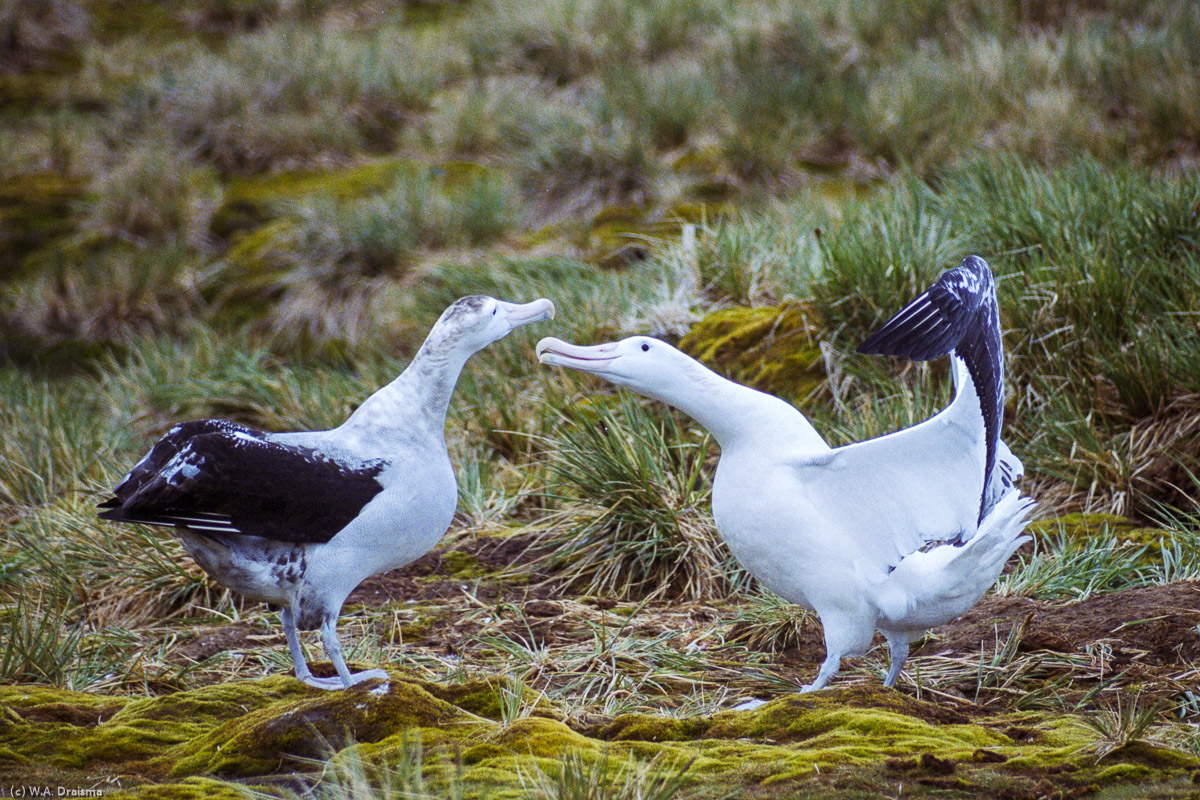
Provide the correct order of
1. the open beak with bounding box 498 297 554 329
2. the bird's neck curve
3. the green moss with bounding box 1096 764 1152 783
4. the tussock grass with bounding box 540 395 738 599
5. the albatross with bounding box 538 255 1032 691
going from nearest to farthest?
the green moss with bounding box 1096 764 1152 783, the albatross with bounding box 538 255 1032 691, the bird's neck curve, the open beak with bounding box 498 297 554 329, the tussock grass with bounding box 540 395 738 599

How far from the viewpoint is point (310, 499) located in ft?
9.42

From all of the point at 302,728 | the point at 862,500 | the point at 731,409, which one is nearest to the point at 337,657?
the point at 302,728

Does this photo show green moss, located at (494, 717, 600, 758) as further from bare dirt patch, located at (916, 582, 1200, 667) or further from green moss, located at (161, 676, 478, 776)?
bare dirt patch, located at (916, 582, 1200, 667)

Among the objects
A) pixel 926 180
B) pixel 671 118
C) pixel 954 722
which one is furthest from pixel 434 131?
pixel 954 722

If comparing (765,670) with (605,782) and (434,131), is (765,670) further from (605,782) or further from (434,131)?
(434,131)

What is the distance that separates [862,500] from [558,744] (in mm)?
1031

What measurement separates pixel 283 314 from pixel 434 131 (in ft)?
9.89

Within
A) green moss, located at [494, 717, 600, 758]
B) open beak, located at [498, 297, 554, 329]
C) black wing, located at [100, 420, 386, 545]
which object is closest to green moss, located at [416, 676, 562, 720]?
green moss, located at [494, 717, 600, 758]

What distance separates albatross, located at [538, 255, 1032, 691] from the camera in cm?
274

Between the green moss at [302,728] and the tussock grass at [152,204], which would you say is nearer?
the green moss at [302,728]

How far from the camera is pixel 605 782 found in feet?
6.66

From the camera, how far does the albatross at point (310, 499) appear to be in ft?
9.27

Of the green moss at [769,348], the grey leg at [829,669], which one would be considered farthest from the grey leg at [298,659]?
the green moss at [769,348]

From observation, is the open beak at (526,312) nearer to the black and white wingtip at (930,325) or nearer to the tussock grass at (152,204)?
the black and white wingtip at (930,325)
